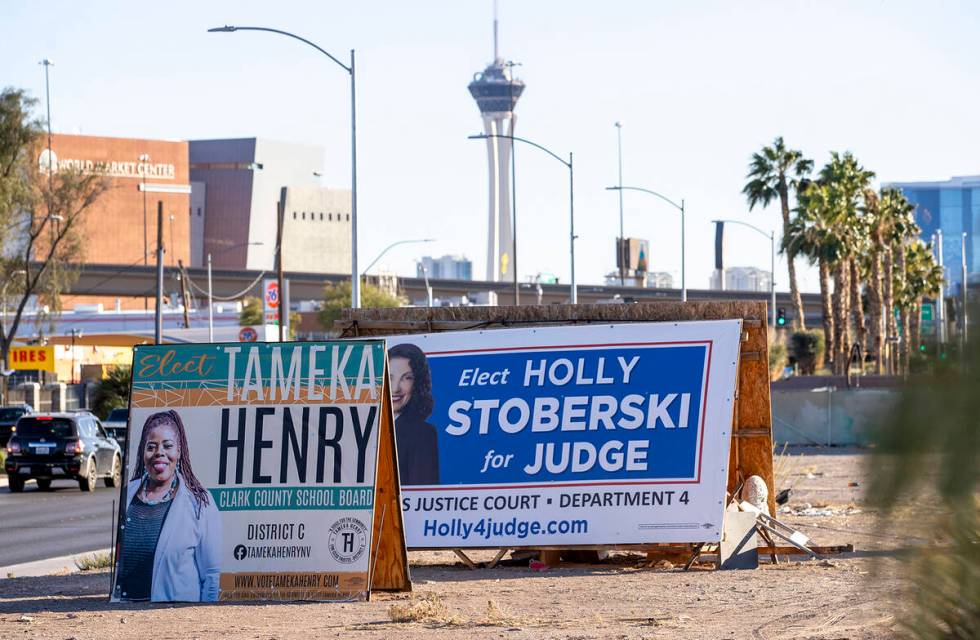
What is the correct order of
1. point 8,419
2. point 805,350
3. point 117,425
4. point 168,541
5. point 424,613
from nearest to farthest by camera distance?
point 424,613 < point 168,541 < point 117,425 < point 8,419 < point 805,350

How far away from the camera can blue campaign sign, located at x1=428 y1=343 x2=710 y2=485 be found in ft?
46.0

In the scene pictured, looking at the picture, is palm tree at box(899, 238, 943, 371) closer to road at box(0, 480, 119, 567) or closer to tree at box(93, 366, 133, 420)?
tree at box(93, 366, 133, 420)

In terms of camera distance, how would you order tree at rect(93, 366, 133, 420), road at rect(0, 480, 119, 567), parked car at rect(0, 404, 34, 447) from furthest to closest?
1. tree at rect(93, 366, 133, 420)
2. parked car at rect(0, 404, 34, 447)
3. road at rect(0, 480, 119, 567)

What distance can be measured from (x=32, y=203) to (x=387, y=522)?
5222cm

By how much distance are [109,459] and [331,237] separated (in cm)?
14644

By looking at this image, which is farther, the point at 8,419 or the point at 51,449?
the point at 8,419

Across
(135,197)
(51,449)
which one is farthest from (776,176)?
(135,197)

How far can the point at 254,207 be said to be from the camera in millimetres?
171875

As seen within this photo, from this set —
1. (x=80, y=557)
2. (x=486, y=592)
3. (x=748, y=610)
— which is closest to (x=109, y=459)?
(x=80, y=557)

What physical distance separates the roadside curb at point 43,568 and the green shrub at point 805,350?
7289cm

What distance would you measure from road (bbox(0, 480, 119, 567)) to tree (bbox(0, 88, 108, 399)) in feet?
90.8

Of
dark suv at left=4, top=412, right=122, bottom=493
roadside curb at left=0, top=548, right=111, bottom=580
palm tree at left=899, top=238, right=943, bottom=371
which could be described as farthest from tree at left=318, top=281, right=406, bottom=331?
roadside curb at left=0, top=548, right=111, bottom=580

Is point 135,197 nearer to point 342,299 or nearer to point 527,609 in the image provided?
point 342,299

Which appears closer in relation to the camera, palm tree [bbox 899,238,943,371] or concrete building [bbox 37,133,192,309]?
palm tree [bbox 899,238,943,371]
